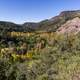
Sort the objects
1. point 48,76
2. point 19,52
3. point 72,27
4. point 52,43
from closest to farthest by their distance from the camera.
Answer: point 48,76
point 19,52
point 52,43
point 72,27

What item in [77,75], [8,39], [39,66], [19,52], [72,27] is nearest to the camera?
[77,75]

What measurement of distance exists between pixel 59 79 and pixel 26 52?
55391 millimetres

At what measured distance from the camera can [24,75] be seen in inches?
1642

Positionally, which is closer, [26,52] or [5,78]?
[5,78]

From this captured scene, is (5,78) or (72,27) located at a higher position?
(72,27)

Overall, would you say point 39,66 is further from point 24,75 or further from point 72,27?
point 72,27

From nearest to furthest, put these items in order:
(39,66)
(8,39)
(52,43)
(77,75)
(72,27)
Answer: (77,75)
(39,66)
(52,43)
(8,39)
(72,27)

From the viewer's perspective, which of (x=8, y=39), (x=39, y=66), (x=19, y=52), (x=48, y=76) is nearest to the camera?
(x=48, y=76)

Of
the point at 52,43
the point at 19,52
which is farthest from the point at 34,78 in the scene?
the point at 52,43

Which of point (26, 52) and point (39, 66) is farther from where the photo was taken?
point (26, 52)

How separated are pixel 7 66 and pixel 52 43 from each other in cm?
5662

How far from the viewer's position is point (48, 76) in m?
40.2

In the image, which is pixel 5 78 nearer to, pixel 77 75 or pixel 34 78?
pixel 34 78

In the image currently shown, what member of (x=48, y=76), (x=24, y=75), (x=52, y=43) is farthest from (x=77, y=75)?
(x=52, y=43)
